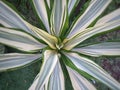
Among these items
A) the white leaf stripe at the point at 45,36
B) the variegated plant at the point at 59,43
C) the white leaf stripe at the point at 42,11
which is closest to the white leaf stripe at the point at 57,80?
the variegated plant at the point at 59,43

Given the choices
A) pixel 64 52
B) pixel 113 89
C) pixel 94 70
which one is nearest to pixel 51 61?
pixel 64 52

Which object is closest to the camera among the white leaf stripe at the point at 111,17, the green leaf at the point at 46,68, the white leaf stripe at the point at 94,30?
the green leaf at the point at 46,68

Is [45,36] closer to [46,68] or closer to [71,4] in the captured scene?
[46,68]

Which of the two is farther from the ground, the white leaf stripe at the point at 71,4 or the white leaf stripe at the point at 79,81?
the white leaf stripe at the point at 71,4

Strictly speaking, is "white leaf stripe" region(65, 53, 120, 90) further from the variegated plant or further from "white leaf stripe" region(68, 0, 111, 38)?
"white leaf stripe" region(68, 0, 111, 38)

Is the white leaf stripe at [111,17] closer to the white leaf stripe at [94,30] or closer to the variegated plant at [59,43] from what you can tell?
the variegated plant at [59,43]

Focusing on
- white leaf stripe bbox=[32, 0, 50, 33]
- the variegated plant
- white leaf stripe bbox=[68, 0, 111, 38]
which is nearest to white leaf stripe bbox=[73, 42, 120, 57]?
the variegated plant

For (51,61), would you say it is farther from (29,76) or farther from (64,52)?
(29,76)
